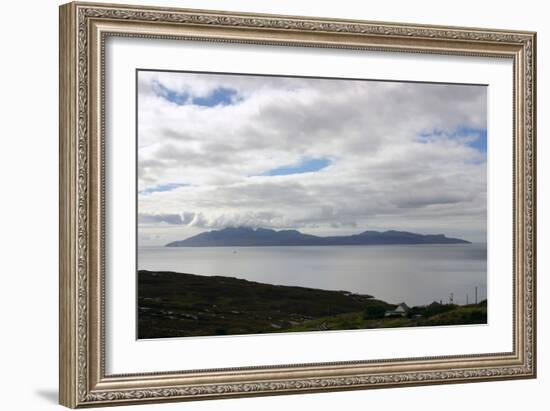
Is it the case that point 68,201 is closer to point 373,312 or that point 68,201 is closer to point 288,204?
point 288,204

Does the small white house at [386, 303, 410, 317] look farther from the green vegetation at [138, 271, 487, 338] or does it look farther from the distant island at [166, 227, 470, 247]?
the distant island at [166, 227, 470, 247]

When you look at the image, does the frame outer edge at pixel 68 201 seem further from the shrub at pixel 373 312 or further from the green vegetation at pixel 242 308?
the shrub at pixel 373 312

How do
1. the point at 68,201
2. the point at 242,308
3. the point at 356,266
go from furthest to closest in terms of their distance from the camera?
1. the point at 356,266
2. the point at 242,308
3. the point at 68,201

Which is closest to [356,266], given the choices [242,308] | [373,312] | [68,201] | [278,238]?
[373,312]

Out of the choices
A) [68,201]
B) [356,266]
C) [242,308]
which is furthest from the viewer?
[356,266]

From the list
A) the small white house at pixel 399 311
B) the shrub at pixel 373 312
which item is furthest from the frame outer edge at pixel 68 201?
the small white house at pixel 399 311

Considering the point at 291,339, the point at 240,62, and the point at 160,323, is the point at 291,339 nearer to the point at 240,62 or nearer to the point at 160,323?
the point at 160,323

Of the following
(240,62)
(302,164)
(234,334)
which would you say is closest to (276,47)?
(240,62)

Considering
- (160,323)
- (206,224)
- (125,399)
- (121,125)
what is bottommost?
(125,399)
